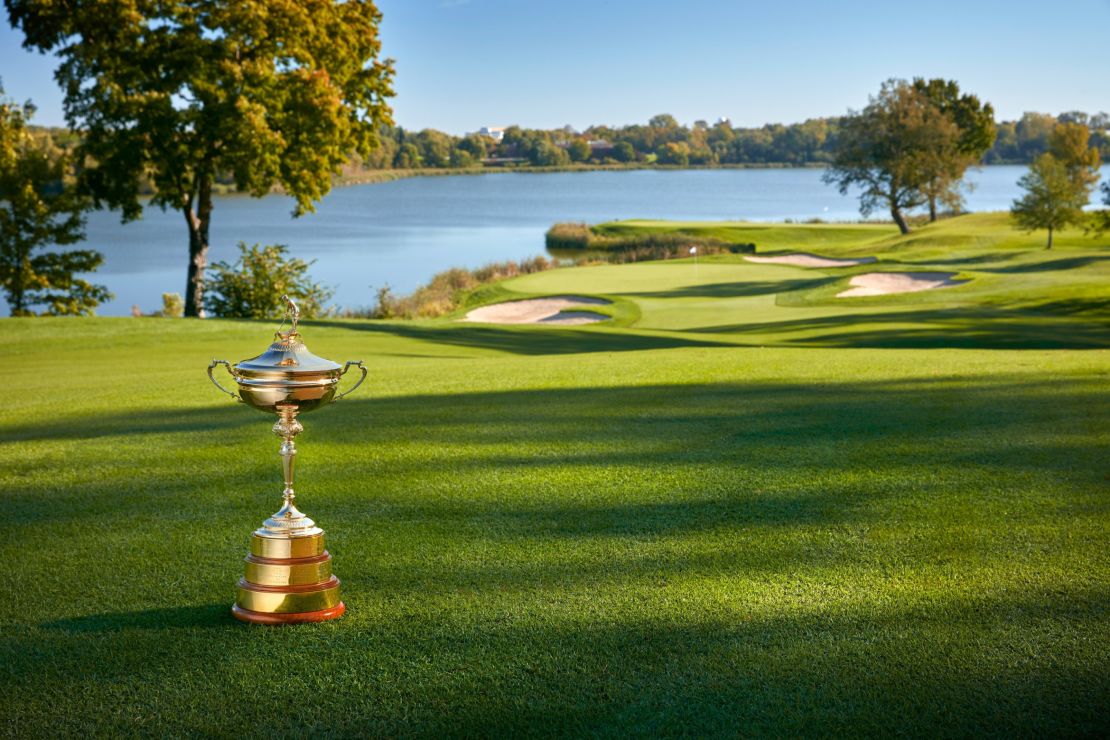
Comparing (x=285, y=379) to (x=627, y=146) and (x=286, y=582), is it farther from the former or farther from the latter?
(x=627, y=146)

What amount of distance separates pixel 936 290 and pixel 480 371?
22752 millimetres

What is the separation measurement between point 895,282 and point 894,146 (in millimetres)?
24181

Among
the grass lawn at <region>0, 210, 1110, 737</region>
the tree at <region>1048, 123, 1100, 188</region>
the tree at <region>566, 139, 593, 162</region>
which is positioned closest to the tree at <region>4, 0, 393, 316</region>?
the grass lawn at <region>0, 210, 1110, 737</region>

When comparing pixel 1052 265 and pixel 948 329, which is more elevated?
pixel 1052 265

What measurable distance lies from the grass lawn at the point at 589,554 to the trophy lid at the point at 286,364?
1070 mm

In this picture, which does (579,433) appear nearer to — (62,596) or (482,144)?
(62,596)

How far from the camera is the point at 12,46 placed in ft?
95.3

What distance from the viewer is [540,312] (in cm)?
3170

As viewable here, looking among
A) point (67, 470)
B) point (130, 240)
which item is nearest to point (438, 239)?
point (130, 240)

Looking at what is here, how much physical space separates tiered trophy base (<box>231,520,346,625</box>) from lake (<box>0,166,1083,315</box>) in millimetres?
34031

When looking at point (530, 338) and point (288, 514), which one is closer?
point (288, 514)

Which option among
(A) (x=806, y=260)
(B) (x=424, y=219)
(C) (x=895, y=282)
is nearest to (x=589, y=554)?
→ (C) (x=895, y=282)

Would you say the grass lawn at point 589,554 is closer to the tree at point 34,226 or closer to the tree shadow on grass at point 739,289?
the tree shadow on grass at point 739,289

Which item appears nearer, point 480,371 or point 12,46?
point 480,371
